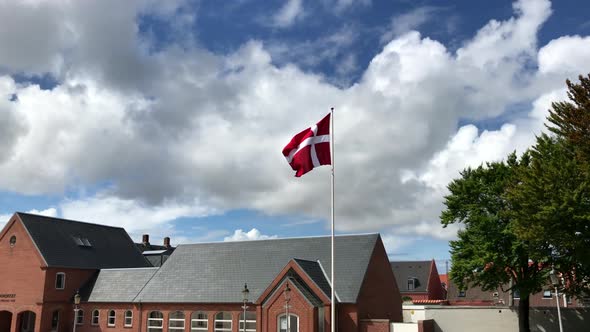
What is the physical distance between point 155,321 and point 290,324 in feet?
49.1

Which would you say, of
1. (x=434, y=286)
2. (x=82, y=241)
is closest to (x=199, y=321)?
(x=82, y=241)

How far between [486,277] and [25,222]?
43.3 metres

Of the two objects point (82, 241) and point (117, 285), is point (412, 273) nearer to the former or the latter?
point (117, 285)

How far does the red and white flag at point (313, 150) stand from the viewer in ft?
86.2

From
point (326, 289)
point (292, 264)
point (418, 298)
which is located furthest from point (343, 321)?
point (418, 298)

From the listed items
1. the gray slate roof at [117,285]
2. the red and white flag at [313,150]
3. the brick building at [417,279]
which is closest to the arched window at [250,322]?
the gray slate roof at [117,285]

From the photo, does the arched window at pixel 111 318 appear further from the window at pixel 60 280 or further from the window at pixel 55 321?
the window at pixel 60 280

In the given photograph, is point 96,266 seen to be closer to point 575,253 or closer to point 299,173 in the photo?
point 299,173

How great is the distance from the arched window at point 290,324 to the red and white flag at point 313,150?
18.0 m

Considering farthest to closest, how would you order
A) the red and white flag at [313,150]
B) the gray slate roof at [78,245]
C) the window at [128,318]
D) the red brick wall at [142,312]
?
1. the gray slate roof at [78,245]
2. the window at [128,318]
3. the red brick wall at [142,312]
4. the red and white flag at [313,150]

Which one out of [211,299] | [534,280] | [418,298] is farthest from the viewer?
[418,298]

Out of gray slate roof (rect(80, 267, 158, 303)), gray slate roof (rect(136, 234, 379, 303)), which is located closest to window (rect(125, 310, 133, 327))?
gray slate roof (rect(80, 267, 158, 303))

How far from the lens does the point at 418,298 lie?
90.3 m

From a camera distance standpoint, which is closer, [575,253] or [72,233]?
[575,253]
